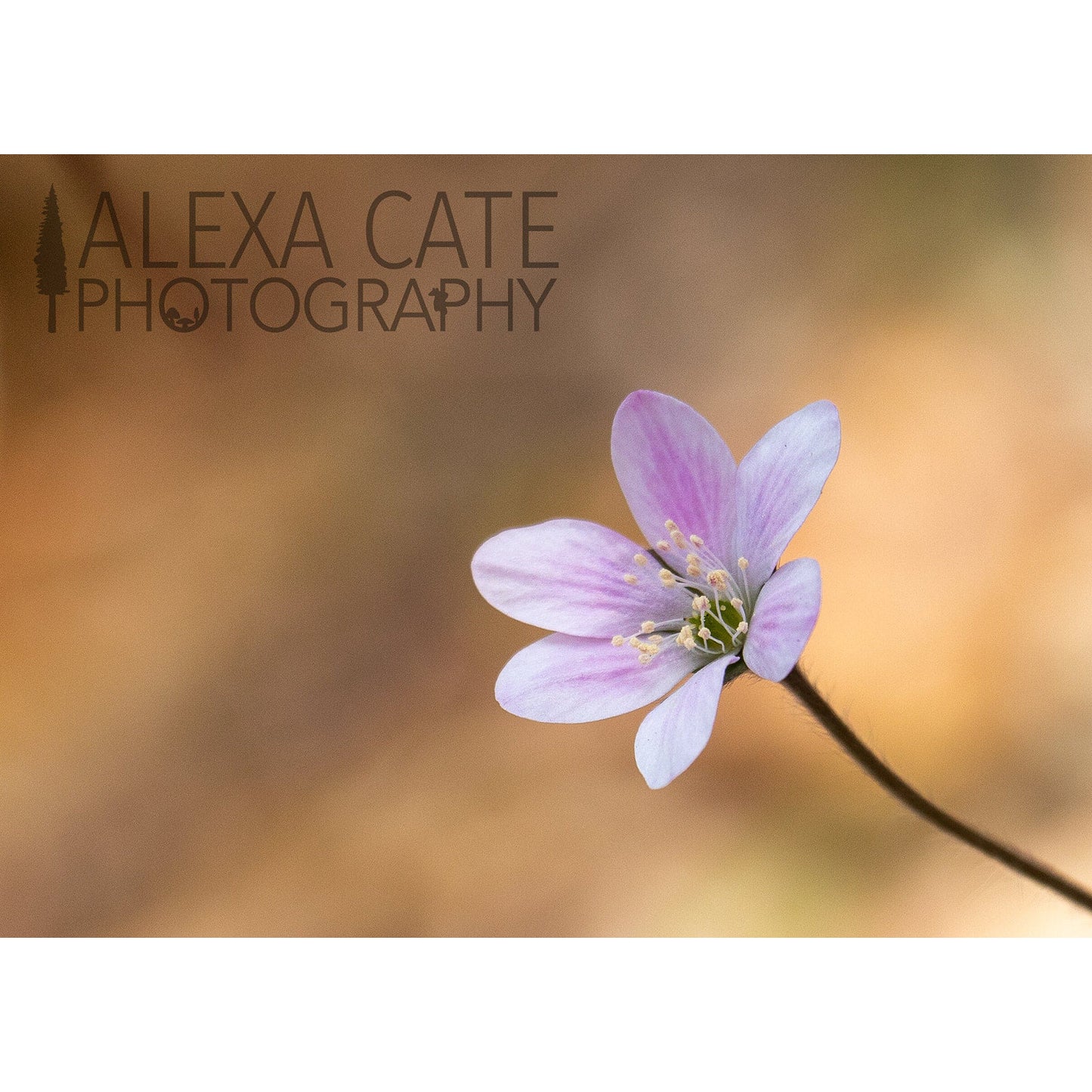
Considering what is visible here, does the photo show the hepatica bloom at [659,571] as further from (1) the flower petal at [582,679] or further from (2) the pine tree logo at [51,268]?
(2) the pine tree logo at [51,268]

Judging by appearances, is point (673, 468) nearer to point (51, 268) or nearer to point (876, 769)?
point (876, 769)

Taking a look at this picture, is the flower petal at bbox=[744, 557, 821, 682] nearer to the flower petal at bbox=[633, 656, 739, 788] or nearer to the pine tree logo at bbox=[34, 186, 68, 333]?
the flower petal at bbox=[633, 656, 739, 788]

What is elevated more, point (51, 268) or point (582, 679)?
point (51, 268)

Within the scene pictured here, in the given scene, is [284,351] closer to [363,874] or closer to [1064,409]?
[363,874]

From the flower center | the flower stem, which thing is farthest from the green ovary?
the flower stem

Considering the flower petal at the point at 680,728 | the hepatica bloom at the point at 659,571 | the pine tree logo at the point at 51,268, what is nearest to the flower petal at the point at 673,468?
the hepatica bloom at the point at 659,571

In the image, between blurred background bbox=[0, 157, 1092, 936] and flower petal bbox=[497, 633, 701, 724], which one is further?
blurred background bbox=[0, 157, 1092, 936]

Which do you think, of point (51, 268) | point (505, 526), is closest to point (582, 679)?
point (505, 526)

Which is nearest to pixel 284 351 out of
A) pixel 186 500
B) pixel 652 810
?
pixel 186 500
